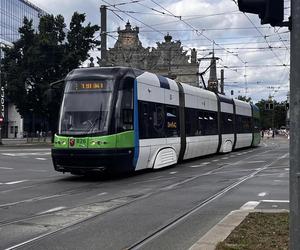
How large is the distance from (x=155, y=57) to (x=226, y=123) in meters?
59.1

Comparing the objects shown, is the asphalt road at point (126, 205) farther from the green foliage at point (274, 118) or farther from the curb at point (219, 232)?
the green foliage at point (274, 118)

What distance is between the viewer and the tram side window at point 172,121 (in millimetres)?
21125

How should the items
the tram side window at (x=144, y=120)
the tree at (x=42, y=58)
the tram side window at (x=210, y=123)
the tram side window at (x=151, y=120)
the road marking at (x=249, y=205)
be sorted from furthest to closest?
1. the tree at (x=42, y=58)
2. the tram side window at (x=210, y=123)
3. the tram side window at (x=151, y=120)
4. the tram side window at (x=144, y=120)
5. the road marking at (x=249, y=205)

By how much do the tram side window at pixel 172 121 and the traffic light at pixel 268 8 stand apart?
1558 centimetres

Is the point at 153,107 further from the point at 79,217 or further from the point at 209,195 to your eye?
the point at 79,217

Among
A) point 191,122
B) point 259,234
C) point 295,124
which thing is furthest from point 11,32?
point 295,124

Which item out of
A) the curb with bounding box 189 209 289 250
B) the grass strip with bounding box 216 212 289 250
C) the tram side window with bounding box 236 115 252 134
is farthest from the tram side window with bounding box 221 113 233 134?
the grass strip with bounding box 216 212 289 250

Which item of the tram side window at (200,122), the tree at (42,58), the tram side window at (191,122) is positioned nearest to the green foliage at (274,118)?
the tree at (42,58)

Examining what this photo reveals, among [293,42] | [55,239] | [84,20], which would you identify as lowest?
[55,239]

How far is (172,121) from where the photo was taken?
71.2 feet

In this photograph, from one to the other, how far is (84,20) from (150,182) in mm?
43664

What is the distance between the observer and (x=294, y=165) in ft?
17.1

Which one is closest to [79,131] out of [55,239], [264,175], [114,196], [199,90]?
[114,196]

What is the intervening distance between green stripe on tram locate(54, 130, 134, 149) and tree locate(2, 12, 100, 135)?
37.4 metres
